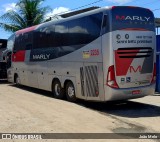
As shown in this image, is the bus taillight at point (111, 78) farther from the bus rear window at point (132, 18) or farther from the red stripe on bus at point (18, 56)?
the red stripe on bus at point (18, 56)

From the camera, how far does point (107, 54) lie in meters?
11.5

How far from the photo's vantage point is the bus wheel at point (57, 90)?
14.8m

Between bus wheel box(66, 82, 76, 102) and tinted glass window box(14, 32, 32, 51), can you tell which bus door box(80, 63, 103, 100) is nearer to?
bus wheel box(66, 82, 76, 102)

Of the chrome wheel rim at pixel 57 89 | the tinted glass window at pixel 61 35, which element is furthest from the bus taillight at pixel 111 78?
the chrome wheel rim at pixel 57 89

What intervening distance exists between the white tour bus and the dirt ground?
29.3 inches

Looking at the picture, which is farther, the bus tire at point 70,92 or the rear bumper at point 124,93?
the bus tire at point 70,92

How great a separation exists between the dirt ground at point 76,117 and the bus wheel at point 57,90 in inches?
51.2

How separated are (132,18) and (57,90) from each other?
16.1 feet

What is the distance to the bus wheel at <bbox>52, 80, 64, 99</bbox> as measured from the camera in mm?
14828

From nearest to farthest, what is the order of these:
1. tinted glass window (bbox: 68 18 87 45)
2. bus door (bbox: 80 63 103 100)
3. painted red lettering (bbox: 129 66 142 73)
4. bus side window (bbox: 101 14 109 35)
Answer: bus side window (bbox: 101 14 109 35)
painted red lettering (bbox: 129 66 142 73)
bus door (bbox: 80 63 103 100)
tinted glass window (bbox: 68 18 87 45)

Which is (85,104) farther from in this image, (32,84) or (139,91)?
(32,84)

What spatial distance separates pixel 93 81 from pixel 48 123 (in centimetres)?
336

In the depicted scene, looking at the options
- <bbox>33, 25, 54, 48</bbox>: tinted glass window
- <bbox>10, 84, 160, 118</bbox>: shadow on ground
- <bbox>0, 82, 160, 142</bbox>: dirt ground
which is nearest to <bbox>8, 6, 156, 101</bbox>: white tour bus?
<bbox>10, 84, 160, 118</bbox>: shadow on ground

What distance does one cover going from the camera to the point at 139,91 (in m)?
12.2
